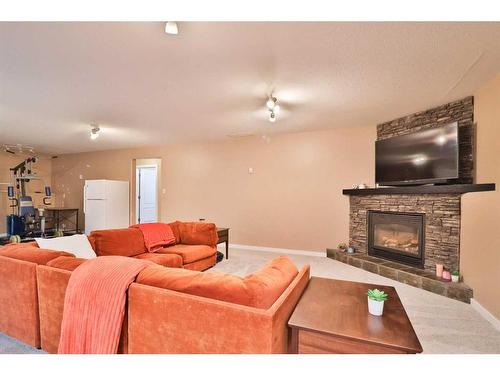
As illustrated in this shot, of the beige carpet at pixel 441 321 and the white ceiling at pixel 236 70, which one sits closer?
the white ceiling at pixel 236 70

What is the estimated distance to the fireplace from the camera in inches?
143

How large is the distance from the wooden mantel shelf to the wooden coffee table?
206cm

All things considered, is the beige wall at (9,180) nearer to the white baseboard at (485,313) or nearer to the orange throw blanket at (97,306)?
the orange throw blanket at (97,306)

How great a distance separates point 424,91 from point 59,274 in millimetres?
3815

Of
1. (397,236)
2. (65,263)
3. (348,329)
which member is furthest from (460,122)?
(65,263)

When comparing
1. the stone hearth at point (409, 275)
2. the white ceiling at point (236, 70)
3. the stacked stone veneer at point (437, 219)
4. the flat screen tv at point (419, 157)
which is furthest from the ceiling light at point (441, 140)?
the stone hearth at point (409, 275)

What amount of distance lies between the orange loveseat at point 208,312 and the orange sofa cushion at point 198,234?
2.45 meters

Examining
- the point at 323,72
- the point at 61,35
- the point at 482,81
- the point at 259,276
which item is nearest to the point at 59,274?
the point at 259,276

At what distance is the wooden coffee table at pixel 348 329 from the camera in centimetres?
110

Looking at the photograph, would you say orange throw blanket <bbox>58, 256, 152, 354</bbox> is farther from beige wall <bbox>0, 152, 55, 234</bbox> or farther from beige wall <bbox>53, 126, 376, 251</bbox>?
beige wall <bbox>0, 152, 55, 234</bbox>

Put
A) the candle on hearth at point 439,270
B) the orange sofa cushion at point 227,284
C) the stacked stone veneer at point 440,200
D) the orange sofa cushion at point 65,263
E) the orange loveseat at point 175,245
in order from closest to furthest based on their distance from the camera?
the orange sofa cushion at point 227,284 → the orange sofa cushion at point 65,263 → the orange loveseat at point 175,245 → the stacked stone veneer at point 440,200 → the candle on hearth at point 439,270

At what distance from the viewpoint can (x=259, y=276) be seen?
4.35 feet

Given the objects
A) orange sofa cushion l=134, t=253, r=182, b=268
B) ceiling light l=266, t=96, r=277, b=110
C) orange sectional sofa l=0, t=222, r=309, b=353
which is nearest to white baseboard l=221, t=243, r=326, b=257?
orange sofa cushion l=134, t=253, r=182, b=268

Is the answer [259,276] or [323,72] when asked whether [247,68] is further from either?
[259,276]
